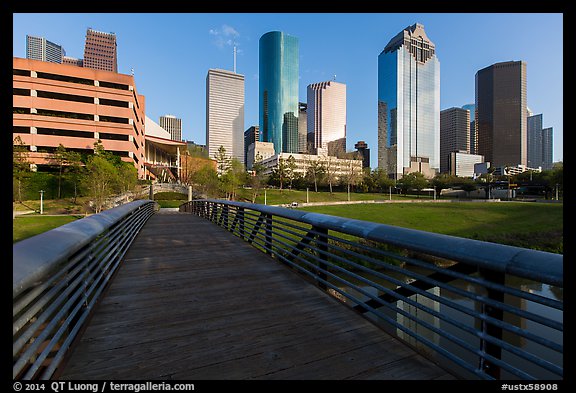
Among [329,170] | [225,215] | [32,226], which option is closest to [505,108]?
[329,170]

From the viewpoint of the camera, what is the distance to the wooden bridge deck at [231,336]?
2.12 m

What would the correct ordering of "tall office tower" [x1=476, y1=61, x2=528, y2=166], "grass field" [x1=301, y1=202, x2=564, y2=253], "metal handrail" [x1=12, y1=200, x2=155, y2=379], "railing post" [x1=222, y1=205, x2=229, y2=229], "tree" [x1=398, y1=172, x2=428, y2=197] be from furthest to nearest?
"tall office tower" [x1=476, y1=61, x2=528, y2=166] < "tree" [x1=398, y1=172, x2=428, y2=197] < "grass field" [x1=301, y1=202, x2=564, y2=253] < "railing post" [x1=222, y1=205, x2=229, y2=229] < "metal handrail" [x1=12, y1=200, x2=155, y2=379]

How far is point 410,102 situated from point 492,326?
192342 mm

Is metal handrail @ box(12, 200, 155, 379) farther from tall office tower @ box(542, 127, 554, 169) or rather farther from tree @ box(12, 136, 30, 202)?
tall office tower @ box(542, 127, 554, 169)

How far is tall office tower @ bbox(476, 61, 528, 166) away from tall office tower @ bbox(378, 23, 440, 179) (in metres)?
26.1

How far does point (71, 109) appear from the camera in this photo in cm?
4897

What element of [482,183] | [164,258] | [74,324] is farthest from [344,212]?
[482,183]

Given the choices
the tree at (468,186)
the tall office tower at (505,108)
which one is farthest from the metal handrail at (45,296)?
the tall office tower at (505,108)

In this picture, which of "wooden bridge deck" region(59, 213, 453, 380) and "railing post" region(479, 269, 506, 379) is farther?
"wooden bridge deck" region(59, 213, 453, 380)

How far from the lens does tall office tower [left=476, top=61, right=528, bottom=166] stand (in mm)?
141250

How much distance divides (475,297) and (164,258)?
18.1ft

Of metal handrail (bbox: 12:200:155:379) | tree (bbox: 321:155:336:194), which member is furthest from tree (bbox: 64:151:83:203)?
tree (bbox: 321:155:336:194)
